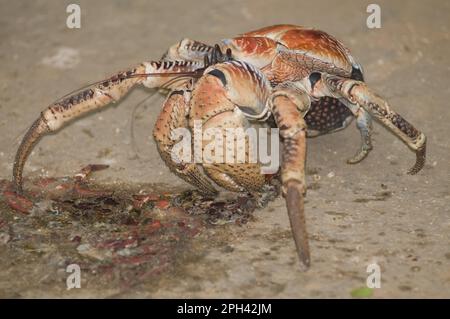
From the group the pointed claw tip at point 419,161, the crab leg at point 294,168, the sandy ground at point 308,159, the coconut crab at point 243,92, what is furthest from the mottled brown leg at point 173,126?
the pointed claw tip at point 419,161

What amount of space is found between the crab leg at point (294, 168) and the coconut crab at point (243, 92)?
0.01 meters

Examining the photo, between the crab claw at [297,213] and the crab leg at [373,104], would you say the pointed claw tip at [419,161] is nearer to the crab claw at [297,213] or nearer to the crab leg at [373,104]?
the crab leg at [373,104]

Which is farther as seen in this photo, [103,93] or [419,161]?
[419,161]

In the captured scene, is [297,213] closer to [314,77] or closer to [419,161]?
[314,77]

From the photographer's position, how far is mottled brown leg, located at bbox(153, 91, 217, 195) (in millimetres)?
4535

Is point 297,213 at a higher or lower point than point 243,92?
lower

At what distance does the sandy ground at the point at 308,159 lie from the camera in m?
3.81

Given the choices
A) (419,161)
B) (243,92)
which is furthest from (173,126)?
(419,161)

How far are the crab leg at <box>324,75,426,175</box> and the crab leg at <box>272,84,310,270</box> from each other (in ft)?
1.56

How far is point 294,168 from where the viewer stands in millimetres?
3801

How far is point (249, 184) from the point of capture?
4.36 metres

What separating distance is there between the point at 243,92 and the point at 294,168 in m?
0.64

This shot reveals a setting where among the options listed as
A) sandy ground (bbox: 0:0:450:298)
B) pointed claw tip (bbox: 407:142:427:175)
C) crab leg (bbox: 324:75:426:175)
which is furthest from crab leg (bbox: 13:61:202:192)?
pointed claw tip (bbox: 407:142:427:175)

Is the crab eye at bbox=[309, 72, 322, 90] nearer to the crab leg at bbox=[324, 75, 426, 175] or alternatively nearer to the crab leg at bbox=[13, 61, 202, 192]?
the crab leg at bbox=[324, 75, 426, 175]
